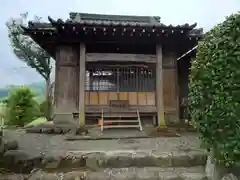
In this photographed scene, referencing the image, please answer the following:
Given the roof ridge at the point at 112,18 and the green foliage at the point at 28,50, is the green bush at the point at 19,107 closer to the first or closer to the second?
the roof ridge at the point at 112,18

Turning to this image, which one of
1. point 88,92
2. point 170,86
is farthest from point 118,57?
point 170,86

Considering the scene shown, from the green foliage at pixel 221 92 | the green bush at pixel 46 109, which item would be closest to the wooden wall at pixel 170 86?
the green foliage at pixel 221 92

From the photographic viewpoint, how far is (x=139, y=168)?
2.78 metres

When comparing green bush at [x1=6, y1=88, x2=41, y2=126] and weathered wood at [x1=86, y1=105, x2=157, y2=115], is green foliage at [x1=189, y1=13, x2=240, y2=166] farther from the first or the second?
green bush at [x1=6, y1=88, x2=41, y2=126]

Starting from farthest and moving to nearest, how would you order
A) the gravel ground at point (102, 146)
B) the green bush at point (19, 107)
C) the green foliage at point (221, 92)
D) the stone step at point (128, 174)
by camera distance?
the green bush at point (19, 107)
the gravel ground at point (102, 146)
the stone step at point (128, 174)
the green foliage at point (221, 92)

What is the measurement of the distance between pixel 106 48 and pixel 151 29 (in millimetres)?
2317

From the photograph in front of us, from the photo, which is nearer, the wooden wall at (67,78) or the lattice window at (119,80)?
the wooden wall at (67,78)

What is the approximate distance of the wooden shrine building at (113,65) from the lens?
5.95 m

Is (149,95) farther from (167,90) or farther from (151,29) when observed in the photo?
(151,29)

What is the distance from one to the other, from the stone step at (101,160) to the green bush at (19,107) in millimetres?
6056

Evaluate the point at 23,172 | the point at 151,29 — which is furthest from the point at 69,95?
the point at 23,172

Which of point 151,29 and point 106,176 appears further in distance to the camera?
point 151,29

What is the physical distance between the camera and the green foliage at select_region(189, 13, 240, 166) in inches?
77.6

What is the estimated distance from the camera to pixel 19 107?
839cm
